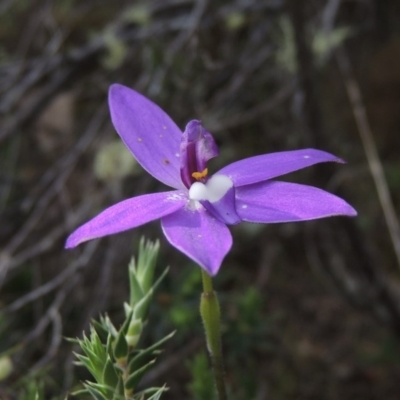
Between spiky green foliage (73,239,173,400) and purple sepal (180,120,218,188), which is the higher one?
purple sepal (180,120,218,188)

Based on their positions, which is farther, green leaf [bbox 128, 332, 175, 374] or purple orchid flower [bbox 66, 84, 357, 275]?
green leaf [bbox 128, 332, 175, 374]

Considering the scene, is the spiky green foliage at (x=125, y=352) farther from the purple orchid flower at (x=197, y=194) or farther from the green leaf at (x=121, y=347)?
the purple orchid flower at (x=197, y=194)

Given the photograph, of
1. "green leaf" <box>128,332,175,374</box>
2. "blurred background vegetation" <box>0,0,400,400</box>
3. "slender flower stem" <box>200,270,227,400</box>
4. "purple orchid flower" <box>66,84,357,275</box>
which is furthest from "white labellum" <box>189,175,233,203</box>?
"blurred background vegetation" <box>0,0,400,400</box>

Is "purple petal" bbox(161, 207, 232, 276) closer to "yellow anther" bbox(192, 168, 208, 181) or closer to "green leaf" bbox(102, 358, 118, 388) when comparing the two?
"yellow anther" bbox(192, 168, 208, 181)

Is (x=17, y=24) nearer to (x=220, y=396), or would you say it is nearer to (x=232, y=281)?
(x=232, y=281)

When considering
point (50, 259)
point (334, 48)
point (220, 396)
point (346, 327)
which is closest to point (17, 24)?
point (50, 259)

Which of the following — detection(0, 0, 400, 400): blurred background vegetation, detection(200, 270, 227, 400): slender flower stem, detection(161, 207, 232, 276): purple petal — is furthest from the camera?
detection(0, 0, 400, 400): blurred background vegetation

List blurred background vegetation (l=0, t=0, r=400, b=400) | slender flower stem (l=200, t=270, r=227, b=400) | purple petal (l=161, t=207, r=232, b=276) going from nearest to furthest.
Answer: purple petal (l=161, t=207, r=232, b=276) → slender flower stem (l=200, t=270, r=227, b=400) → blurred background vegetation (l=0, t=0, r=400, b=400)
